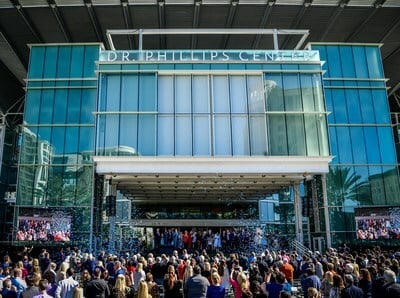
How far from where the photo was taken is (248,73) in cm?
2542

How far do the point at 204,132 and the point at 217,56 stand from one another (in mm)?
5306

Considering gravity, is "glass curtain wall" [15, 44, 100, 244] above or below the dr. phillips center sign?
below

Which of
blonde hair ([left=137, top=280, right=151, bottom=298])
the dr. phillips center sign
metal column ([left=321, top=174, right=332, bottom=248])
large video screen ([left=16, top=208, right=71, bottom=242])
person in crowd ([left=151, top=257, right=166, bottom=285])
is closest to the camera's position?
blonde hair ([left=137, top=280, right=151, bottom=298])

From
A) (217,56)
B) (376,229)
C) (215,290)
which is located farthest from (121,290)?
(376,229)

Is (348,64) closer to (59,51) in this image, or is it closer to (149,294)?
(59,51)

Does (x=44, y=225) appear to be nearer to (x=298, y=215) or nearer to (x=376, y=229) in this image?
(x=298, y=215)

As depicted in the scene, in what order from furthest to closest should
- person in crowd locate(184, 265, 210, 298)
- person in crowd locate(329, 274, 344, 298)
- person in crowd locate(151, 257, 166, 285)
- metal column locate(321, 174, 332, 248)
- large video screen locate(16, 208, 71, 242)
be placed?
metal column locate(321, 174, 332, 248) → large video screen locate(16, 208, 71, 242) → person in crowd locate(151, 257, 166, 285) → person in crowd locate(329, 274, 344, 298) → person in crowd locate(184, 265, 210, 298)

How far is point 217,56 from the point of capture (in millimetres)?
25828

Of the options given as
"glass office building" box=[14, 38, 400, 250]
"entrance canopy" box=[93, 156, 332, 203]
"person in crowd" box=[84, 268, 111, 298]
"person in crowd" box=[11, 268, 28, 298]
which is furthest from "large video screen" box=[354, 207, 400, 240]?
"person in crowd" box=[11, 268, 28, 298]

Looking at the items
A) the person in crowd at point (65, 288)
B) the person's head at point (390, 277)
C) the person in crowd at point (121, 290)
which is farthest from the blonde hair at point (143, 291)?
the person's head at point (390, 277)

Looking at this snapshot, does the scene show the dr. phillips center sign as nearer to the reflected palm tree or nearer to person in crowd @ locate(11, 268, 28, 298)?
the reflected palm tree

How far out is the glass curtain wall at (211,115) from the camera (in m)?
24.0

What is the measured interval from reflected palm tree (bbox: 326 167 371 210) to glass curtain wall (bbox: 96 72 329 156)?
3554 mm

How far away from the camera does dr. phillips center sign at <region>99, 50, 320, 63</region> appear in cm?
2547
